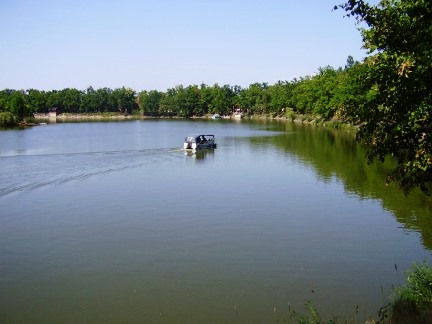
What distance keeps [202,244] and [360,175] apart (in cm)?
2184

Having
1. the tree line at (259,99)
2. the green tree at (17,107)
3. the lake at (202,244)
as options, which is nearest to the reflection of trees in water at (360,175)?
the lake at (202,244)

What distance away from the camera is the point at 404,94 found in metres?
9.78

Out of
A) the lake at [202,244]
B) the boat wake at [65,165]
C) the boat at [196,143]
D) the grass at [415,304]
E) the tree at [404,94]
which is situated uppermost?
the tree at [404,94]

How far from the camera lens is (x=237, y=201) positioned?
28.2 metres

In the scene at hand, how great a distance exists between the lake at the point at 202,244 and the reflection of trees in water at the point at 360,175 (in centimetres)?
15

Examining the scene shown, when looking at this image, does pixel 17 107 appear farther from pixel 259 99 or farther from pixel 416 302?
pixel 416 302

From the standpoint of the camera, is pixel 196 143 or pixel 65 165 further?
pixel 196 143

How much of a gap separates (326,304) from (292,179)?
2242 centimetres

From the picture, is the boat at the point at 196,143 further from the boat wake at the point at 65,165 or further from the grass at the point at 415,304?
the grass at the point at 415,304

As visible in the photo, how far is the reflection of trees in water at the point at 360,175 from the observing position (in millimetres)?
24062

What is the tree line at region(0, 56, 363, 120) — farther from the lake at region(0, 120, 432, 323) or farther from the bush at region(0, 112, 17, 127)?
the lake at region(0, 120, 432, 323)

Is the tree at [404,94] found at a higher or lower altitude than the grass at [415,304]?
higher

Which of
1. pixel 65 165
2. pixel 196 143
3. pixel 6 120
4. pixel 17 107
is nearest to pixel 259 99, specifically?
pixel 17 107

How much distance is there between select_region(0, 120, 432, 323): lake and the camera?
14.2 m
